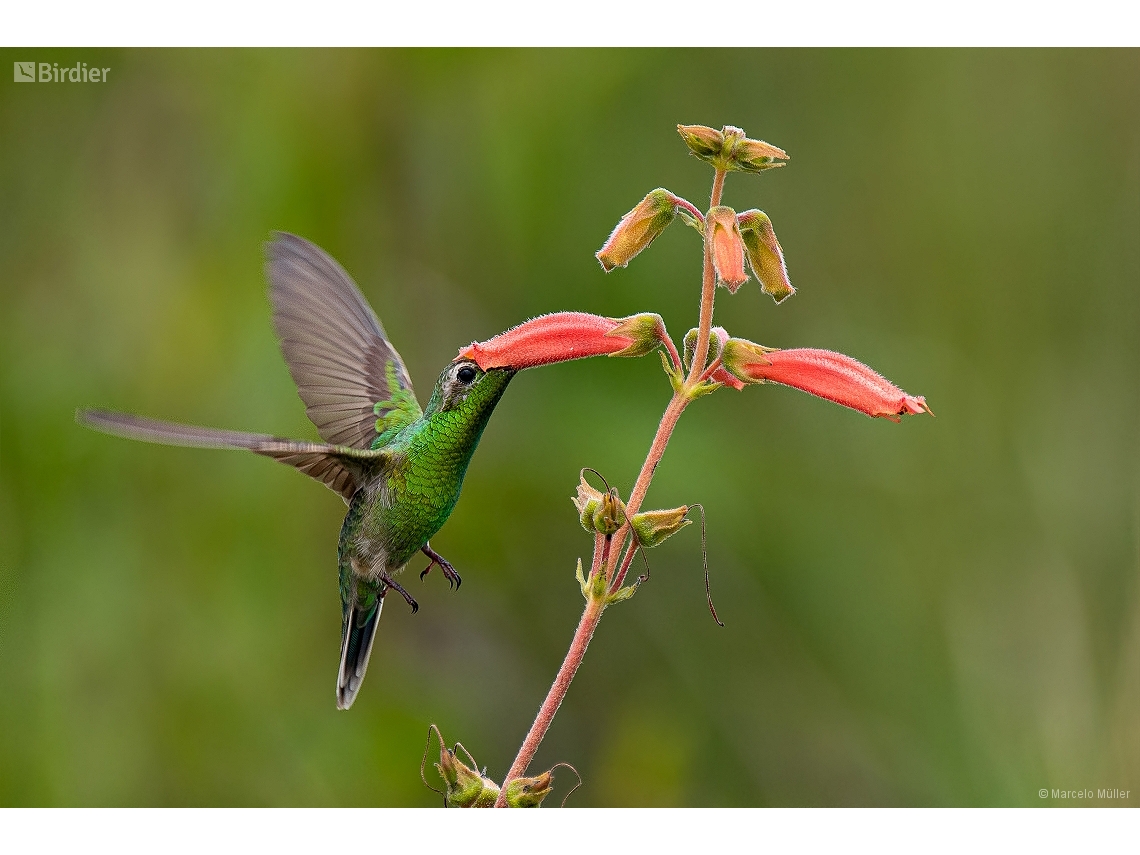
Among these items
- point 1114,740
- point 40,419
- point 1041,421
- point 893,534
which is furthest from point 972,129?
point 40,419

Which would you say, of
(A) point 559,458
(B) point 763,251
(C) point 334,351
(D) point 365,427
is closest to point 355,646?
(D) point 365,427

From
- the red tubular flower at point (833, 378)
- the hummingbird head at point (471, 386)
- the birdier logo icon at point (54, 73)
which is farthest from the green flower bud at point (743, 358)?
the birdier logo icon at point (54, 73)

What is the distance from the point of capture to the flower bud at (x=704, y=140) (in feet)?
7.61

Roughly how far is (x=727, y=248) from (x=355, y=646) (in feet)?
5.33

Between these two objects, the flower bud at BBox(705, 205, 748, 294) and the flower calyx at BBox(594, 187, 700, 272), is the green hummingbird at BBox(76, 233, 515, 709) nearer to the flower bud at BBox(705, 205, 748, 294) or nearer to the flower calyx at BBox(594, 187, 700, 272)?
the flower calyx at BBox(594, 187, 700, 272)

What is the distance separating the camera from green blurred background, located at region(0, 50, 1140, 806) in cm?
Result: 385

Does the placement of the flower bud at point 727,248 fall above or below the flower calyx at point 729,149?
below

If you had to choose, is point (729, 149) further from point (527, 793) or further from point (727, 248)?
point (527, 793)

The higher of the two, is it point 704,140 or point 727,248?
point 704,140

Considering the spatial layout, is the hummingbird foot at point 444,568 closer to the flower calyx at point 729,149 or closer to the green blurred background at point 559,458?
the green blurred background at point 559,458

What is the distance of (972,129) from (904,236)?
593 millimetres

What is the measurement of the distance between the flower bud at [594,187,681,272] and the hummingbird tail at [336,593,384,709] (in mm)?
1303

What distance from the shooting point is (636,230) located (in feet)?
7.84

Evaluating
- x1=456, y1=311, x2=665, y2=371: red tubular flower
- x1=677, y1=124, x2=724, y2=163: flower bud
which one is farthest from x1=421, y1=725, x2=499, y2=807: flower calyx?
x1=677, y1=124, x2=724, y2=163: flower bud
